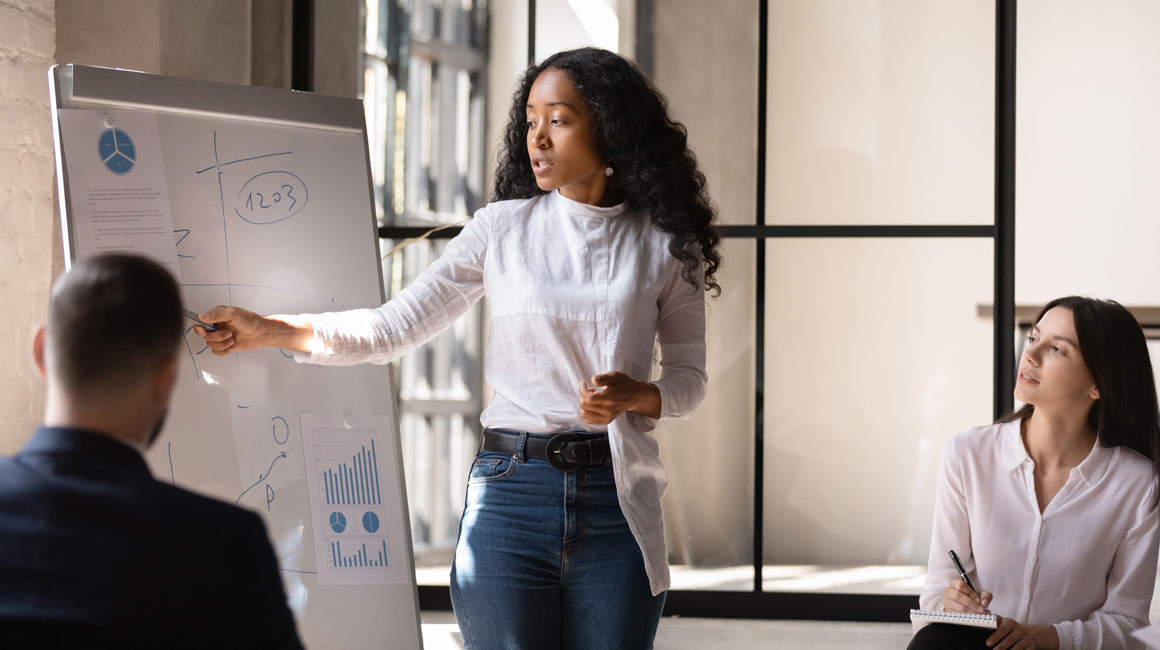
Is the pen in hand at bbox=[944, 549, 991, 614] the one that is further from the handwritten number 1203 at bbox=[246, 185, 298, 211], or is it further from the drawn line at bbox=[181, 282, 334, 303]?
the handwritten number 1203 at bbox=[246, 185, 298, 211]

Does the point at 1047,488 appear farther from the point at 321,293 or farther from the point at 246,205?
the point at 246,205

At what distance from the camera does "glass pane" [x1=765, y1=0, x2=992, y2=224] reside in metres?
2.99

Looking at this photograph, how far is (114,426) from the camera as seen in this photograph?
3.27ft

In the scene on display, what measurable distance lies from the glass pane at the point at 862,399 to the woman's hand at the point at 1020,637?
1.05 m

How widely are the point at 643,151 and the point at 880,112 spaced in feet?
4.72

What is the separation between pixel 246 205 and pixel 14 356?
86 centimetres

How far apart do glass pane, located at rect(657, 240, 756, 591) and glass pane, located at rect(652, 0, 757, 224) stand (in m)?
0.18

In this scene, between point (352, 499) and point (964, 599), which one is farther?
point (352, 499)

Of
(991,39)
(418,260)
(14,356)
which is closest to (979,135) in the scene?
(991,39)

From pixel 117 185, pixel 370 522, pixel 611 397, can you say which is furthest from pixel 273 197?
pixel 611 397


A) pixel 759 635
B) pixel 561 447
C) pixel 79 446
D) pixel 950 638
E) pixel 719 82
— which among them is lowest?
pixel 759 635

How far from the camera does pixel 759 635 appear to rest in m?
2.90

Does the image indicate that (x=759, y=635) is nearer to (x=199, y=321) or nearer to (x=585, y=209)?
(x=585, y=209)

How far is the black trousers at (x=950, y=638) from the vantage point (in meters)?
1.95
